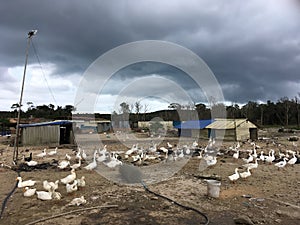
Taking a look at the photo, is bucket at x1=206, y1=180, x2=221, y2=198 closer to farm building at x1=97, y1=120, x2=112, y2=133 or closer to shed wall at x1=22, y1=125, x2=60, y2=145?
shed wall at x1=22, y1=125, x2=60, y2=145

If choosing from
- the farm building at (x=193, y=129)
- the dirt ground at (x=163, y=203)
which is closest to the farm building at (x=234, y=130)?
the farm building at (x=193, y=129)

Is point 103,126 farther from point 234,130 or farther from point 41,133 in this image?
point 234,130

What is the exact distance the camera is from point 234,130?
1157 inches

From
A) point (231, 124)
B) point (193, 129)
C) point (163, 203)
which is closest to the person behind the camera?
point (163, 203)

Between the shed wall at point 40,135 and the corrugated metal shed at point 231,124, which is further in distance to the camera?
the corrugated metal shed at point 231,124

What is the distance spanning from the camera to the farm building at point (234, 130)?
29.5 metres

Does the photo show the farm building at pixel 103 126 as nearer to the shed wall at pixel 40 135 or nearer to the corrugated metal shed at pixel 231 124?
the shed wall at pixel 40 135

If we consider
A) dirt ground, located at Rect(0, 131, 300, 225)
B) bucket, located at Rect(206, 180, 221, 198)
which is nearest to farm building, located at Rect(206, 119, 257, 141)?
dirt ground, located at Rect(0, 131, 300, 225)

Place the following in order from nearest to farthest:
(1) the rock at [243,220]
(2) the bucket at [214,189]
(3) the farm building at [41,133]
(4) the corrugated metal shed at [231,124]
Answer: (1) the rock at [243,220] < (2) the bucket at [214,189] < (3) the farm building at [41,133] < (4) the corrugated metal shed at [231,124]

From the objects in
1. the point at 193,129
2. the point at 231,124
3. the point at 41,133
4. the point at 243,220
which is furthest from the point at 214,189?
the point at 193,129

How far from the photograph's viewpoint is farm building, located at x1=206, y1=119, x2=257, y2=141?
2953 cm

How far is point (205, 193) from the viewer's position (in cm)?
807

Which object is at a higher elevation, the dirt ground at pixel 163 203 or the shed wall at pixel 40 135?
the shed wall at pixel 40 135

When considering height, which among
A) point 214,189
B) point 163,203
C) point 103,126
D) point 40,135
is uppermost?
point 103,126
